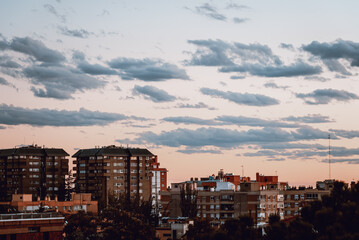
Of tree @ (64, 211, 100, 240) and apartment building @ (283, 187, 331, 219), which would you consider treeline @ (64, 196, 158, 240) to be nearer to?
tree @ (64, 211, 100, 240)

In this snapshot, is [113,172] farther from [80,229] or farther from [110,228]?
[110,228]

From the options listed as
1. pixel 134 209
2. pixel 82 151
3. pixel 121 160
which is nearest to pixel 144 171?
pixel 121 160

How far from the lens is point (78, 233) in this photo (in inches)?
3342

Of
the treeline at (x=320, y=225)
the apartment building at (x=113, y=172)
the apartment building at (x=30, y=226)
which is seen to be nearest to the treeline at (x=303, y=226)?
the treeline at (x=320, y=225)

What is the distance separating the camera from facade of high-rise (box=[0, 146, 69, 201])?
179 m

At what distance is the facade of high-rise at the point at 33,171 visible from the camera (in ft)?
588

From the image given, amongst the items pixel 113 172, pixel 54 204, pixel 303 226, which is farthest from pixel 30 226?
pixel 113 172

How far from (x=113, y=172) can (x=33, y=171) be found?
22315 millimetres

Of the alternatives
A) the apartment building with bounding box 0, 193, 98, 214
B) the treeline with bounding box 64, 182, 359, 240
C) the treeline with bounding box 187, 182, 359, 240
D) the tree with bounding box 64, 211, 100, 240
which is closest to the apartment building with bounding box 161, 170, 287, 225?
the apartment building with bounding box 0, 193, 98, 214

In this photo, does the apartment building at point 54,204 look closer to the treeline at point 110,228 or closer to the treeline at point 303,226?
the treeline at point 110,228

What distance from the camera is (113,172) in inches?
6998

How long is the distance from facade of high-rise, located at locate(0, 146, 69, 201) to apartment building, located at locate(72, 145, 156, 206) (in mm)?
6909

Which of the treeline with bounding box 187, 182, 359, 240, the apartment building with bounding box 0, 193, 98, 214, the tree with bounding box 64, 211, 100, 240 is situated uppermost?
the treeline with bounding box 187, 182, 359, 240

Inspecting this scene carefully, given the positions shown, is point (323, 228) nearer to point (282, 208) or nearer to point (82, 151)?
point (282, 208)
